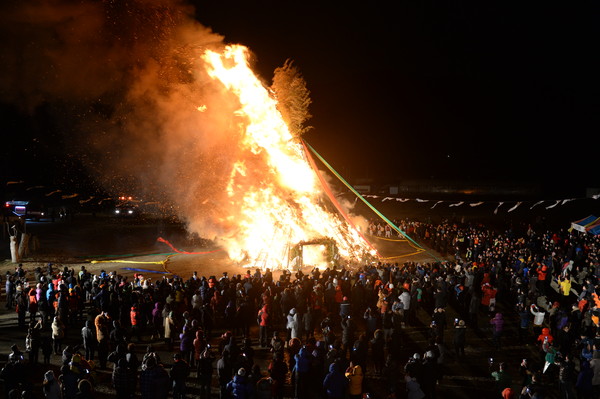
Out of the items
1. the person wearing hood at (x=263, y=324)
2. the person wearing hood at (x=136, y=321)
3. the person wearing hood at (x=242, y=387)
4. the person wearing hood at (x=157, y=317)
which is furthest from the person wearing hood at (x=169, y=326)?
the person wearing hood at (x=242, y=387)

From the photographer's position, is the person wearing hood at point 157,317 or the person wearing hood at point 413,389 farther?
the person wearing hood at point 157,317

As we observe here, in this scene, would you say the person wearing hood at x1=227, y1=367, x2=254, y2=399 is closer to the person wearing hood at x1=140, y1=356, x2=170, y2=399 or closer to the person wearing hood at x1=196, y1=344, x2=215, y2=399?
the person wearing hood at x1=140, y1=356, x2=170, y2=399

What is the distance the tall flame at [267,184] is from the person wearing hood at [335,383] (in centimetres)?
1324

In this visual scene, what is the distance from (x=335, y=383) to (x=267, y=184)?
14.6 meters

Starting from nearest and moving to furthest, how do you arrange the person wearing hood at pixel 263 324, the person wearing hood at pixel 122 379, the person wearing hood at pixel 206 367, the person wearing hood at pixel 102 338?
the person wearing hood at pixel 122 379 < the person wearing hood at pixel 206 367 < the person wearing hood at pixel 102 338 < the person wearing hood at pixel 263 324

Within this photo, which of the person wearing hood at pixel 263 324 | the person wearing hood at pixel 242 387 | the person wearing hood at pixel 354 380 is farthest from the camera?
the person wearing hood at pixel 263 324

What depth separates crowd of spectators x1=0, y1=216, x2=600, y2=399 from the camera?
8039mm

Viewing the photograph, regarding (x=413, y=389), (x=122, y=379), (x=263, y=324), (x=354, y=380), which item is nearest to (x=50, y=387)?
(x=122, y=379)

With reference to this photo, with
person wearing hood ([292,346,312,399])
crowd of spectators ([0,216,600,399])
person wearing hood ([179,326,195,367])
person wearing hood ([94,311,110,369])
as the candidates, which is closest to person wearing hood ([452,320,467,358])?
crowd of spectators ([0,216,600,399])

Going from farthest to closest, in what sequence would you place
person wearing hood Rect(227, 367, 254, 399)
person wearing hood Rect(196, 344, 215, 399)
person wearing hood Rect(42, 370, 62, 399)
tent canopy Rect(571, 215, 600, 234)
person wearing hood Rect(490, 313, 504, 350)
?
tent canopy Rect(571, 215, 600, 234), person wearing hood Rect(490, 313, 504, 350), person wearing hood Rect(196, 344, 215, 399), person wearing hood Rect(227, 367, 254, 399), person wearing hood Rect(42, 370, 62, 399)

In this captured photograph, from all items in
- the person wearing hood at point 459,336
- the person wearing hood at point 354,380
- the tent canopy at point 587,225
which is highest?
the tent canopy at point 587,225

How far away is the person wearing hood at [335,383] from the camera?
7973 millimetres

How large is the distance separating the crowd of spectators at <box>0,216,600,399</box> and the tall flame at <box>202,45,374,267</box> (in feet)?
19.4

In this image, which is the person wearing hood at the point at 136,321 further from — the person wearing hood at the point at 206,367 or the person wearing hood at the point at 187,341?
the person wearing hood at the point at 206,367
